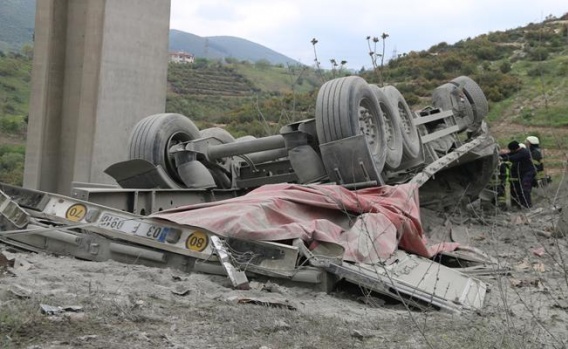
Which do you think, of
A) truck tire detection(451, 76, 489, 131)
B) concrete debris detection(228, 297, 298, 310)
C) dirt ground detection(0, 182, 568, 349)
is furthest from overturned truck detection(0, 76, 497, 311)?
truck tire detection(451, 76, 489, 131)

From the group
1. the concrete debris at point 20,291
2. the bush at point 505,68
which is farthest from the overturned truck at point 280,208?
the bush at point 505,68

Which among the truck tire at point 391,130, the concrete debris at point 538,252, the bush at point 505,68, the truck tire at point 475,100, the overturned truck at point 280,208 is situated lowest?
the concrete debris at point 538,252

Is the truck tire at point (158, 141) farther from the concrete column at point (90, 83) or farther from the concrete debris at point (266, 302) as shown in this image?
the concrete column at point (90, 83)

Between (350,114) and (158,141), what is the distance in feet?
8.15

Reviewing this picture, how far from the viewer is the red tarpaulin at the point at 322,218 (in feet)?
18.5

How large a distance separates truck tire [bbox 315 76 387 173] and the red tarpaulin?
0.75m

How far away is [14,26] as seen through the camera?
2623 inches

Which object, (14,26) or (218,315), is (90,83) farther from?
(14,26)

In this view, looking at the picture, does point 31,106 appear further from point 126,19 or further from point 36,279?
point 36,279

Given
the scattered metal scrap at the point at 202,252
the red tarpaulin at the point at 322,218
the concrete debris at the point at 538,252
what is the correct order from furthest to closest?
1. the concrete debris at the point at 538,252
2. the red tarpaulin at the point at 322,218
3. the scattered metal scrap at the point at 202,252

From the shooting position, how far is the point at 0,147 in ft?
101

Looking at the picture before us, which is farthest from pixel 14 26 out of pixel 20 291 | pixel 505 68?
pixel 20 291

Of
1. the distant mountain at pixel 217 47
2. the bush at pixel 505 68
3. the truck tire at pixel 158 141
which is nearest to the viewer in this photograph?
the truck tire at pixel 158 141

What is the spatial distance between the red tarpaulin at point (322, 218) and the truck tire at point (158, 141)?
2492 millimetres
